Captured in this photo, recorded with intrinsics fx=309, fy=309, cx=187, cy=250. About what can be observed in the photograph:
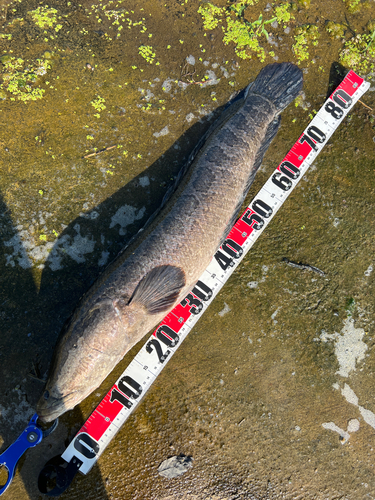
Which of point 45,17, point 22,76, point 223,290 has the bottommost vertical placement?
point 223,290

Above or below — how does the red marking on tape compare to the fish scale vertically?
above

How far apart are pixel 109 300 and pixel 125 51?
3766 mm

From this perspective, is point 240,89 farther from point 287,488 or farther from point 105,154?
point 287,488

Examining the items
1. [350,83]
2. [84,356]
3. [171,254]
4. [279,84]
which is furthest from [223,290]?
[350,83]

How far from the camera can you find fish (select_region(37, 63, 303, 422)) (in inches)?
134

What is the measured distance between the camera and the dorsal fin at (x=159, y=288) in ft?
11.5

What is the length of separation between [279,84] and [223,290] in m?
3.00

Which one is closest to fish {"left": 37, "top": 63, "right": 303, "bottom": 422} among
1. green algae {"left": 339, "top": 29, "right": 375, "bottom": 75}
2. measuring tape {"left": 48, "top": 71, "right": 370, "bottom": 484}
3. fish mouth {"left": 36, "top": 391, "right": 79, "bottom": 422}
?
fish mouth {"left": 36, "top": 391, "right": 79, "bottom": 422}

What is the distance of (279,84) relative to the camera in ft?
14.1

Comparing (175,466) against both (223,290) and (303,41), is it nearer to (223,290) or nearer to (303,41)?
(223,290)

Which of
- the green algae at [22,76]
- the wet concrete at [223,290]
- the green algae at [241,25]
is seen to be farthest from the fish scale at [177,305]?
the green algae at [22,76]

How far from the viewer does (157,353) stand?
13.8 feet

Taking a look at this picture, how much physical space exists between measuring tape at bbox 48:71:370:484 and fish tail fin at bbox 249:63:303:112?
23.9 inches

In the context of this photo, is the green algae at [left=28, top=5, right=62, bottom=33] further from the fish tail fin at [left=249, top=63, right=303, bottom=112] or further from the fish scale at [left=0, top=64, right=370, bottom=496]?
the fish scale at [left=0, top=64, right=370, bottom=496]
